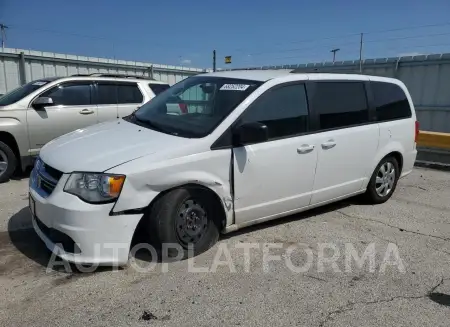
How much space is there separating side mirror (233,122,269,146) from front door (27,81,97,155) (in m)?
4.28

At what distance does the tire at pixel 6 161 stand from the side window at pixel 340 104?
4899 mm

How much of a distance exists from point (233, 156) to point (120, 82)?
15.4 feet

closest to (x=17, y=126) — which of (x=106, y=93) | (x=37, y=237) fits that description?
(x=106, y=93)

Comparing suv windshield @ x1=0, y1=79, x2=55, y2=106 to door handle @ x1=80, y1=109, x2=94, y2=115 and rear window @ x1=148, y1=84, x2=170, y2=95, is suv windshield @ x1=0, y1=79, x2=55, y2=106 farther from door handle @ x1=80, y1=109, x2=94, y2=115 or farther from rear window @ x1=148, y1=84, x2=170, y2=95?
rear window @ x1=148, y1=84, x2=170, y2=95

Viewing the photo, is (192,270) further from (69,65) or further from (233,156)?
(69,65)

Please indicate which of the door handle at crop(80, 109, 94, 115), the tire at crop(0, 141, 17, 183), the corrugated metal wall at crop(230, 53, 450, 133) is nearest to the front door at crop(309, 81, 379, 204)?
the door handle at crop(80, 109, 94, 115)

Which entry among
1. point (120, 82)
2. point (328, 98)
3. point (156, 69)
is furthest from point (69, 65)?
point (328, 98)

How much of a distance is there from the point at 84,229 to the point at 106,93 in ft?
16.1

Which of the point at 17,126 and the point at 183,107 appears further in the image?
the point at 17,126

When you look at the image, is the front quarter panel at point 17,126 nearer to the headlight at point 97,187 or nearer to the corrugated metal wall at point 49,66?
the headlight at point 97,187

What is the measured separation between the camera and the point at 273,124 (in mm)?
4039

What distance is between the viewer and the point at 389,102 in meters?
5.38

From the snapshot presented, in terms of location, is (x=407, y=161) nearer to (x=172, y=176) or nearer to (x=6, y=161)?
(x=172, y=176)

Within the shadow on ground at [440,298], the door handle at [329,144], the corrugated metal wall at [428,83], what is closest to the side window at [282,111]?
the door handle at [329,144]
